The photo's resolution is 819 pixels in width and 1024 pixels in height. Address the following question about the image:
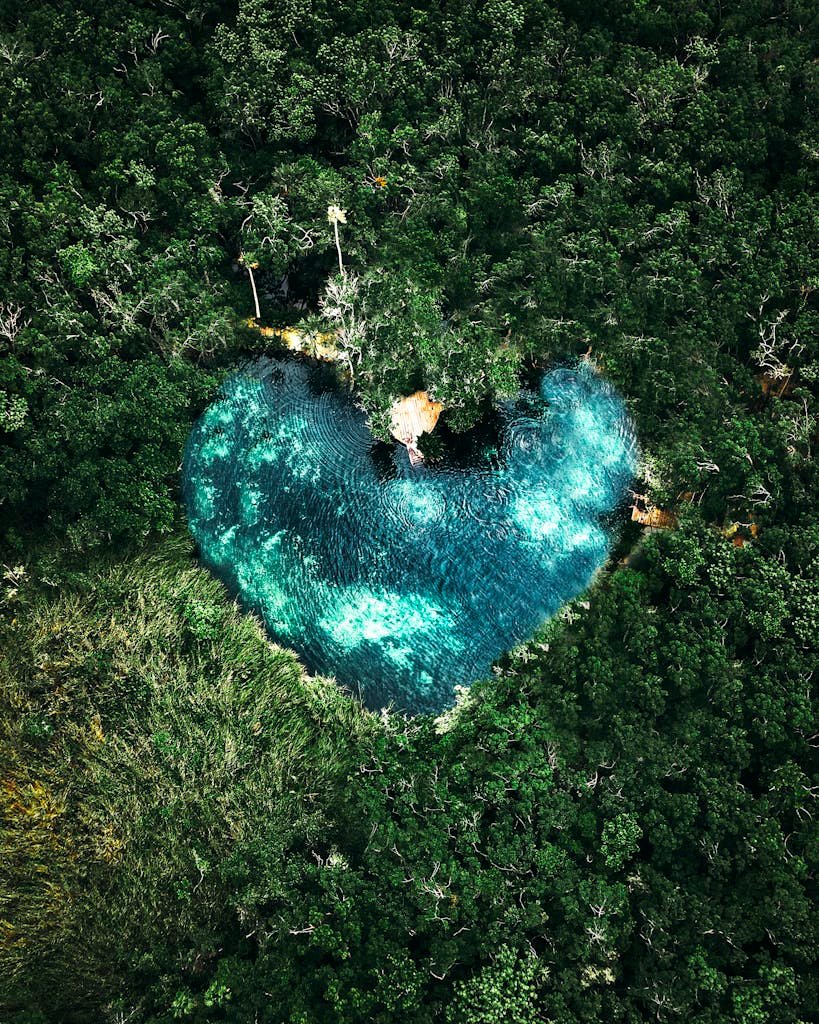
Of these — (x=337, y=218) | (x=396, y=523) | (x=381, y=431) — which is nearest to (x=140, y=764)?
(x=396, y=523)

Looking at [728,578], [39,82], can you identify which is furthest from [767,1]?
[39,82]

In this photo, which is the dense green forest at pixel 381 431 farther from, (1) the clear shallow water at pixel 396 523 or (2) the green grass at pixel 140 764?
(1) the clear shallow water at pixel 396 523

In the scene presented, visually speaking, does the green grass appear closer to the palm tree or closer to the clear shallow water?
the clear shallow water

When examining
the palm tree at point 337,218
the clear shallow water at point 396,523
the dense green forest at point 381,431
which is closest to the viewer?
the dense green forest at point 381,431

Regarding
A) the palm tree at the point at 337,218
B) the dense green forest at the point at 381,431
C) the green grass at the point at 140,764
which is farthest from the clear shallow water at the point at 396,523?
the palm tree at the point at 337,218

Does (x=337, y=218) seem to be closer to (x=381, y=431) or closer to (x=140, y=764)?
(x=381, y=431)

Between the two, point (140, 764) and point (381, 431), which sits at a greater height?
point (381, 431)

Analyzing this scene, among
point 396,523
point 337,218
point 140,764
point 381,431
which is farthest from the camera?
point 337,218
